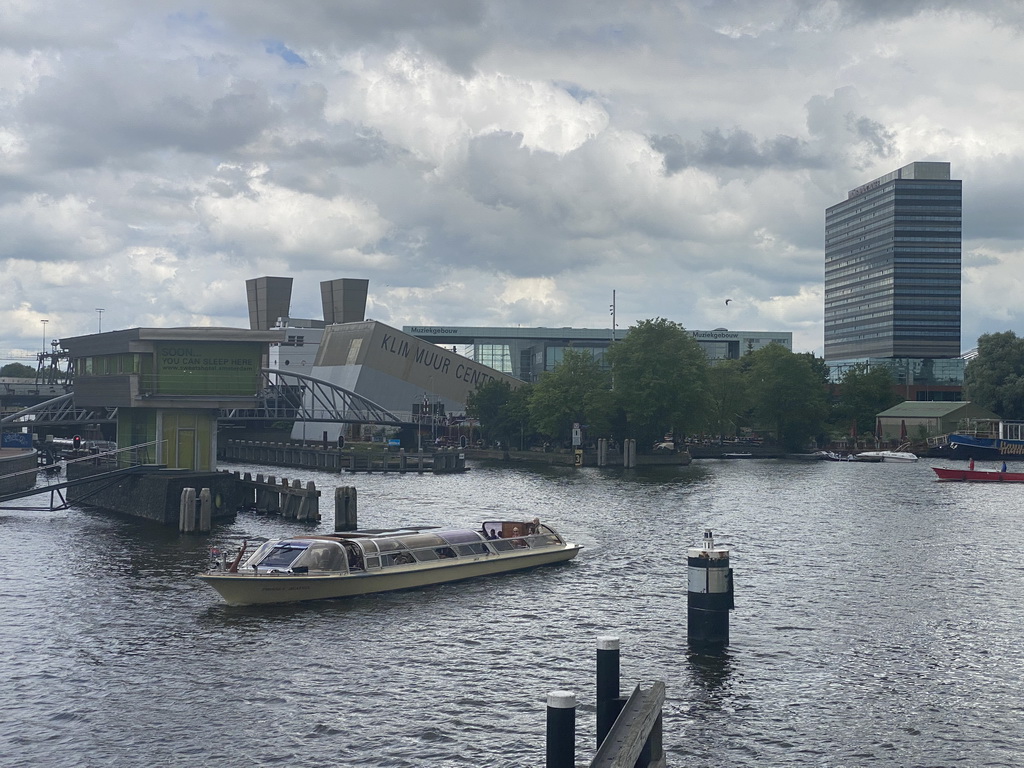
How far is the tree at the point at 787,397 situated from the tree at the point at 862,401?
24464 millimetres

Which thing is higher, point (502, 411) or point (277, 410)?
point (502, 411)

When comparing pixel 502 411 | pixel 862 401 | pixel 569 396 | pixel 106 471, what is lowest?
pixel 106 471

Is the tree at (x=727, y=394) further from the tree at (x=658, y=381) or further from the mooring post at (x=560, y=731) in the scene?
the mooring post at (x=560, y=731)

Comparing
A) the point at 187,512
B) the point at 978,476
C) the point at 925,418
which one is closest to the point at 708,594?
the point at 187,512

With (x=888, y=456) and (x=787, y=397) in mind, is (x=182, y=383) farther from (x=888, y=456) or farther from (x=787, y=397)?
(x=888, y=456)

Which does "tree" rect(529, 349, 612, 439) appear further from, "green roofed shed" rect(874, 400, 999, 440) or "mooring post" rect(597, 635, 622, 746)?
"mooring post" rect(597, 635, 622, 746)

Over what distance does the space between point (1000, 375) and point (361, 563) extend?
15610cm

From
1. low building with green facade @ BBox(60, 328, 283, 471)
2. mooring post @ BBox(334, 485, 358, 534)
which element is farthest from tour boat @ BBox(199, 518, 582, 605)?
low building with green facade @ BBox(60, 328, 283, 471)

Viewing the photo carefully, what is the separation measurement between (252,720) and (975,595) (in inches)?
1176

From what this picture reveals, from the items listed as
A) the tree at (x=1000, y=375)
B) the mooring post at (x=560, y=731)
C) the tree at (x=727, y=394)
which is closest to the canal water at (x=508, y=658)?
the mooring post at (x=560, y=731)

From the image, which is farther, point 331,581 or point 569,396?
point 569,396

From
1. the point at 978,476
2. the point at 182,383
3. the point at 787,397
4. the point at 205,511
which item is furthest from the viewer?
the point at 787,397

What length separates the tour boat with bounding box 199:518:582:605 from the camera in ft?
124

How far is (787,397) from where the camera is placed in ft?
525
